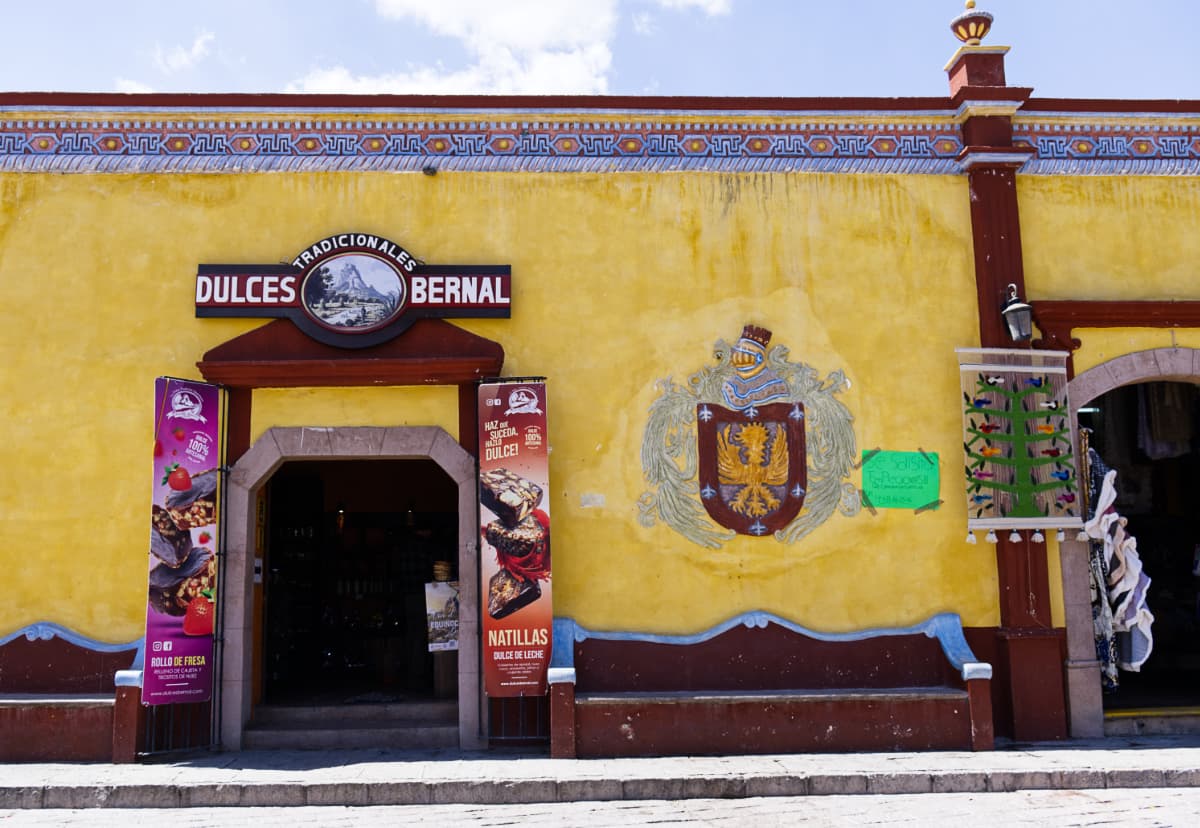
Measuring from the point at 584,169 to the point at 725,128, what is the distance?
1.36m

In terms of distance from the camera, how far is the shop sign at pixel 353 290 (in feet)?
29.5

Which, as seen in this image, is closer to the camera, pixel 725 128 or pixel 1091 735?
pixel 1091 735

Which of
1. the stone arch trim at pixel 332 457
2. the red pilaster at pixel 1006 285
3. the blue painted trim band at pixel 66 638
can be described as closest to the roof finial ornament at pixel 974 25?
the red pilaster at pixel 1006 285

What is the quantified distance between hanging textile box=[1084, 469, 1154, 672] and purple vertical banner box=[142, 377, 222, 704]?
754 centimetres

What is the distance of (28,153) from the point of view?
9.25m

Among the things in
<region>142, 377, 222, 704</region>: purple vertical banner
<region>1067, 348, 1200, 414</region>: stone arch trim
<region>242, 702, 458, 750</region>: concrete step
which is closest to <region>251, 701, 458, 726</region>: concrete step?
<region>242, 702, 458, 750</region>: concrete step

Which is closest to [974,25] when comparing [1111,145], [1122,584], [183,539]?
[1111,145]

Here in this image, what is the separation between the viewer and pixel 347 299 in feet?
29.7

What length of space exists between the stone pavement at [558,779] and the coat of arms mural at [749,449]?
6.64 feet

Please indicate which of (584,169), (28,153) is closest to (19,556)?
(28,153)

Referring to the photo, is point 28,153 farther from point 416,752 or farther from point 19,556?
point 416,752

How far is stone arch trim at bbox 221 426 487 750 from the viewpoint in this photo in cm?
870

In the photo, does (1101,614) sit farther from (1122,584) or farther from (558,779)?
(558,779)

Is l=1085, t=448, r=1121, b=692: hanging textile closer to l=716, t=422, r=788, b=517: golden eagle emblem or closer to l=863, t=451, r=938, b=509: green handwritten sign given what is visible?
l=863, t=451, r=938, b=509: green handwritten sign
